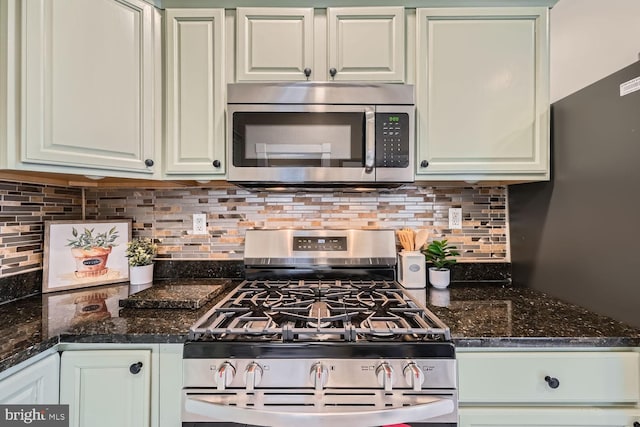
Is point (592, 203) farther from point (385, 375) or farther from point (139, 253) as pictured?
point (139, 253)

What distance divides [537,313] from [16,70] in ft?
6.42

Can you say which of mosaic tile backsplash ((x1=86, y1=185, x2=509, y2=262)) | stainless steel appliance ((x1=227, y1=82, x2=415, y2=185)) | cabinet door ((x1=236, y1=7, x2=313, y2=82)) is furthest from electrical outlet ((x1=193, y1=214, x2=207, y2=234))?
cabinet door ((x1=236, y1=7, x2=313, y2=82))

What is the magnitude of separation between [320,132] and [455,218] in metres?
0.88

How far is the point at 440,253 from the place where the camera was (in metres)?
1.54

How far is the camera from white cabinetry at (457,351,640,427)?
3.07ft

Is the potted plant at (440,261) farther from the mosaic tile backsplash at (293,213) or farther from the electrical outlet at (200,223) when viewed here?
the electrical outlet at (200,223)

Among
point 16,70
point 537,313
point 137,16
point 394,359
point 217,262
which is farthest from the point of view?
point 217,262

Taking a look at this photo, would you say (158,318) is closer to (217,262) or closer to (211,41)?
(217,262)

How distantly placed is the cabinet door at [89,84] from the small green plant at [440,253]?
134cm

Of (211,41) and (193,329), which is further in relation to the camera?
(211,41)

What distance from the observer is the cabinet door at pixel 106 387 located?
0.97m

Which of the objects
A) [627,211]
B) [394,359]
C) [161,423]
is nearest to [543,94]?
[627,211]

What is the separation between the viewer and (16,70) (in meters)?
1.01

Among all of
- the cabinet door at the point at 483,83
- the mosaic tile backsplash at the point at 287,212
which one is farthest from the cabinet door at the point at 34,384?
the cabinet door at the point at 483,83
